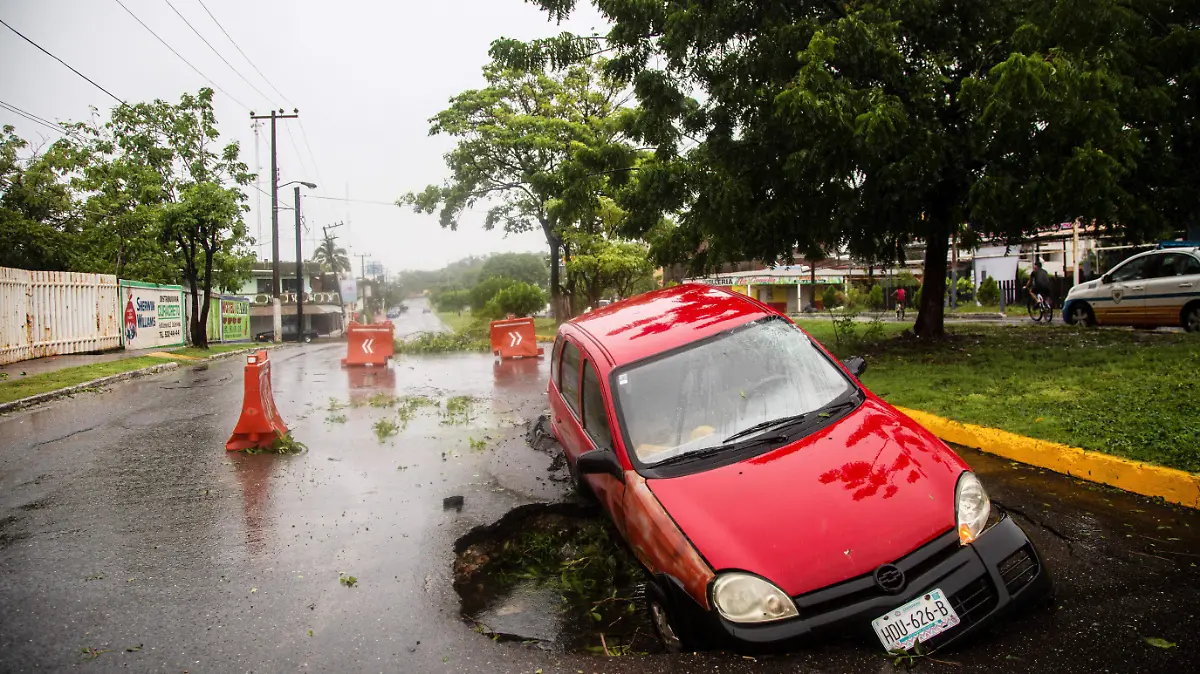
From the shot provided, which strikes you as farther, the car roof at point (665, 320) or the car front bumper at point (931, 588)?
the car roof at point (665, 320)

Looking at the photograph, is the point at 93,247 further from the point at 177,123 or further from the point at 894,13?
the point at 894,13

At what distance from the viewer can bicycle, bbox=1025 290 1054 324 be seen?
1888 centimetres

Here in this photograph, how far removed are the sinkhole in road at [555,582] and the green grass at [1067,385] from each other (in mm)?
3872

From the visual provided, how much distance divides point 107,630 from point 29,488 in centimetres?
363

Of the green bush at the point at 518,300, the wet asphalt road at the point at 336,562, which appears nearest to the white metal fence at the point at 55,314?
the wet asphalt road at the point at 336,562

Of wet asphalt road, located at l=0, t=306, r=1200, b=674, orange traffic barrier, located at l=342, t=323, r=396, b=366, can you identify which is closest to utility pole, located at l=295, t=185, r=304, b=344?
orange traffic barrier, located at l=342, t=323, r=396, b=366

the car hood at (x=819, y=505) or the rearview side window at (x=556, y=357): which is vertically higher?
the rearview side window at (x=556, y=357)

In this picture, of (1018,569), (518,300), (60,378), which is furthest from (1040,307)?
(518,300)

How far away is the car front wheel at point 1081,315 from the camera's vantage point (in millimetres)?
14781

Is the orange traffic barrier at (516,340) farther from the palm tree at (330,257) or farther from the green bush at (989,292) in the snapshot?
the palm tree at (330,257)

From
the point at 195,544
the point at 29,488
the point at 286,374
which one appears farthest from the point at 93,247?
the point at 195,544

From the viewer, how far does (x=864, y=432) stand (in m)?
3.50

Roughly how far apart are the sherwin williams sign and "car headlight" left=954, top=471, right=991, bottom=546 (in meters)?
23.9

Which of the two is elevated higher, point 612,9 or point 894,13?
point 612,9
